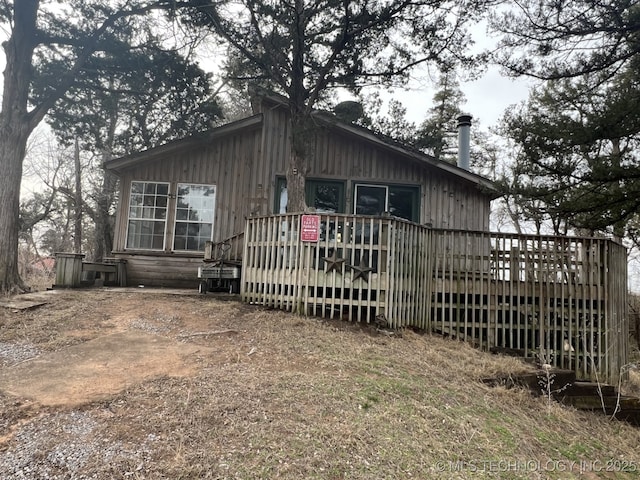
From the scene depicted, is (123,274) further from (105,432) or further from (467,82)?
(467,82)

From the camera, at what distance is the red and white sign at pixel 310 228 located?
6090 millimetres

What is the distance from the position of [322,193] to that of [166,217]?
4.28 m

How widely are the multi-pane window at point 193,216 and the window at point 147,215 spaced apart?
0.38m

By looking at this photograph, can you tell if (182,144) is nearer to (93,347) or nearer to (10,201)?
(10,201)

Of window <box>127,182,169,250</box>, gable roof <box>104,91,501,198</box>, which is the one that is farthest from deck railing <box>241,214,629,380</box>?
window <box>127,182,169,250</box>

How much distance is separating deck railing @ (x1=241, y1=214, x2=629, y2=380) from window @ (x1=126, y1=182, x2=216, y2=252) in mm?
3591

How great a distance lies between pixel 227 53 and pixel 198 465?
9419 mm

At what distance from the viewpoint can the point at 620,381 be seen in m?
7.08

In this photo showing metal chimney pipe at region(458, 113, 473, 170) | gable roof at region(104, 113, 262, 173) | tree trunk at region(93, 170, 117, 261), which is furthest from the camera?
tree trunk at region(93, 170, 117, 261)

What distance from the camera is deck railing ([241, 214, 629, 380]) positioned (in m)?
6.31

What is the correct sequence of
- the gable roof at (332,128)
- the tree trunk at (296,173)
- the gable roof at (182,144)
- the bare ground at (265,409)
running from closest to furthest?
the bare ground at (265,409), the tree trunk at (296,173), the gable roof at (332,128), the gable roof at (182,144)

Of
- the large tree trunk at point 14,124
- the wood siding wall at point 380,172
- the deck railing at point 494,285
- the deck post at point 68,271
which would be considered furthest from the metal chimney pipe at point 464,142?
the large tree trunk at point 14,124

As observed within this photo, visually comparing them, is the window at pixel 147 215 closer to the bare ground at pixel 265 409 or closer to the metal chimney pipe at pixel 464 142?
the bare ground at pixel 265 409

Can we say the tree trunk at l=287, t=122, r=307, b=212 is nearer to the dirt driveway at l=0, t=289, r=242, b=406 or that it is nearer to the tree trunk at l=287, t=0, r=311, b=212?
the tree trunk at l=287, t=0, r=311, b=212
